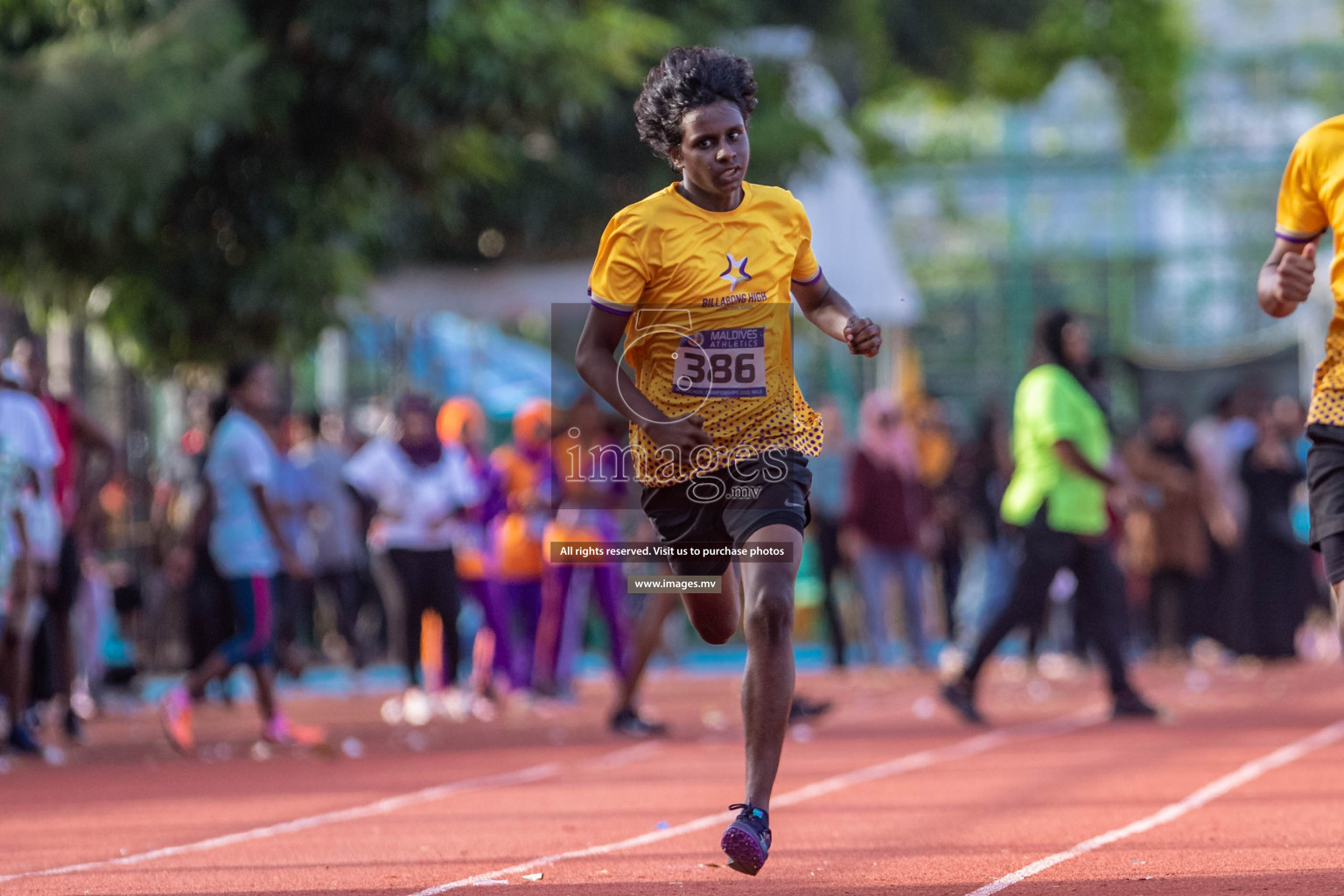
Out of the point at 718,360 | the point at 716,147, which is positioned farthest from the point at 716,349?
the point at 716,147

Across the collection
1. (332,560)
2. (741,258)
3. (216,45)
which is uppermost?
(216,45)

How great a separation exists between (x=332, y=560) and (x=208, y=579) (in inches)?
241

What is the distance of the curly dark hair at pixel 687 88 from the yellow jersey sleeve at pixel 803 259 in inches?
13.3

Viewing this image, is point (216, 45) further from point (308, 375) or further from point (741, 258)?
point (308, 375)

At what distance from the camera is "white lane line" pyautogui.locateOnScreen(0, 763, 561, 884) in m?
6.47

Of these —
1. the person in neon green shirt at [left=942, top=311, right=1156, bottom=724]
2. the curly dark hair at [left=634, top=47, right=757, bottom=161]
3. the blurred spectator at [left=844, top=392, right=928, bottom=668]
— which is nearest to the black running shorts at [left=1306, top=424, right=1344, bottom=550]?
the curly dark hair at [left=634, top=47, right=757, bottom=161]

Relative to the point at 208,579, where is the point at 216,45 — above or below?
above

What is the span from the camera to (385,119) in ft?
46.4

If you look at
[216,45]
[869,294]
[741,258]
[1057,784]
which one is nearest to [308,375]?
[869,294]

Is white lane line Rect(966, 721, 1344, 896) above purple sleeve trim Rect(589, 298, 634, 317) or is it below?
below

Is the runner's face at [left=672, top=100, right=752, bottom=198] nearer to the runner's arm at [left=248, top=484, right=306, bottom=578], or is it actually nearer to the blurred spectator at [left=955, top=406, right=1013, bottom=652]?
the runner's arm at [left=248, top=484, right=306, bottom=578]

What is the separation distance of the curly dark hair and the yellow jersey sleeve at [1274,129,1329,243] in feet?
4.88

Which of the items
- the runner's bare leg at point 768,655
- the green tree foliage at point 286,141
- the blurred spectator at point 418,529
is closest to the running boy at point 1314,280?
the runner's bare leg at point 768,655

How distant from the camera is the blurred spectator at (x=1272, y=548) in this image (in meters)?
15.8
